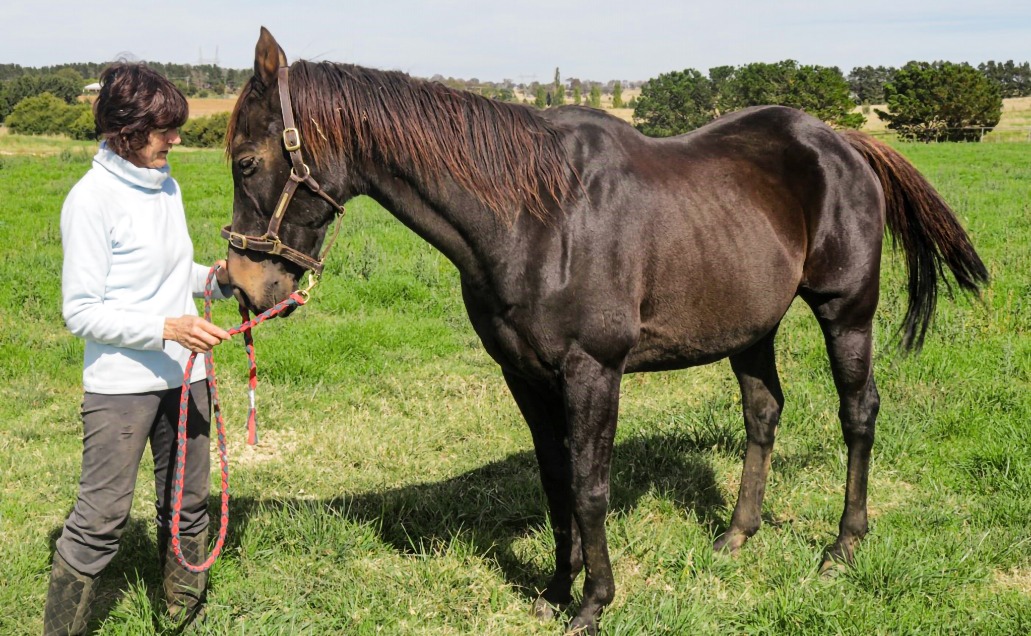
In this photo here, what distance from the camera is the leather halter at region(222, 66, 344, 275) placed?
8.29 ft

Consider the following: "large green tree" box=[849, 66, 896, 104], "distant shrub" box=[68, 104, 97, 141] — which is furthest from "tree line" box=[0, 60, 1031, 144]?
"large green tree" box=[849, 66, 896, 104]

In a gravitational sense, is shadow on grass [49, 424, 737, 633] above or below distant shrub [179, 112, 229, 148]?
below

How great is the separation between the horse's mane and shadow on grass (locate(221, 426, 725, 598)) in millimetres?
1675

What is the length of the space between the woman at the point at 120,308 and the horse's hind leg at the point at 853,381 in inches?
105

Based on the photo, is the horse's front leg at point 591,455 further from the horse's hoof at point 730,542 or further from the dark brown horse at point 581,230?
the horse's hoof at point 730,542

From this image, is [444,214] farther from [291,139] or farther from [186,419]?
[186,419]

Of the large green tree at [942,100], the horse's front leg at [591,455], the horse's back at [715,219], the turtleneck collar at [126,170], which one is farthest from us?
the large green tree at [942,100]

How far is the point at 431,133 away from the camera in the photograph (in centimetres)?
268

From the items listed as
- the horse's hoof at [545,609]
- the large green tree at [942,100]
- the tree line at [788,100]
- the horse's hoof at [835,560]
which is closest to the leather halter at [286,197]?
the horse's hoof at [545,609]

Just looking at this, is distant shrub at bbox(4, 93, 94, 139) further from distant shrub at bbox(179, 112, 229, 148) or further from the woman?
the woman

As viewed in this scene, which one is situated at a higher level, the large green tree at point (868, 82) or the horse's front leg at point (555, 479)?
the large green tree at point (868, 82)

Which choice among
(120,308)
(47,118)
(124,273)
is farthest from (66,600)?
(47,118)

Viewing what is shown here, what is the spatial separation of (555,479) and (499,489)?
91 centimetres

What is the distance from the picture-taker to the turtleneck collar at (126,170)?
8.37 ft
